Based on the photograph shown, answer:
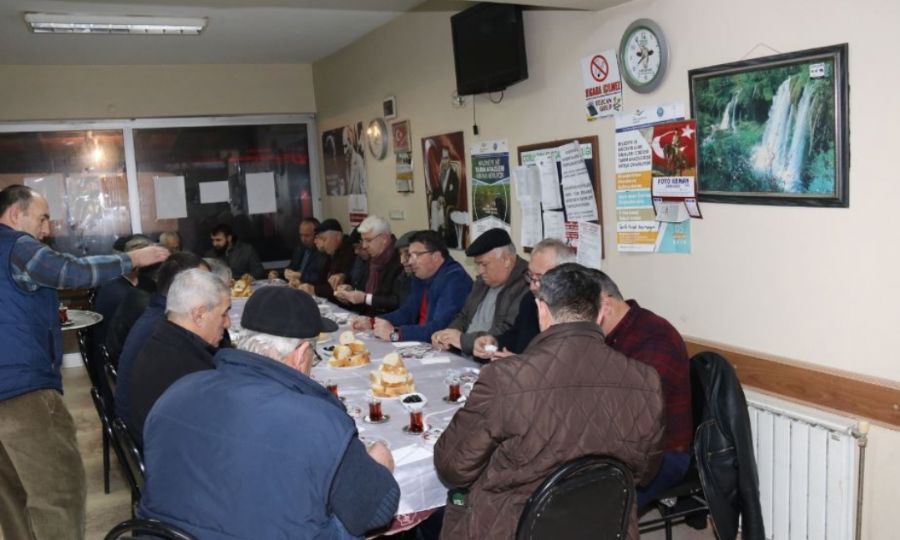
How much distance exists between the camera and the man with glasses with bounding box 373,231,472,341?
13.3 ft

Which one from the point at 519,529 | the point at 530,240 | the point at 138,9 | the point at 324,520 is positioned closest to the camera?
the point at 324,520

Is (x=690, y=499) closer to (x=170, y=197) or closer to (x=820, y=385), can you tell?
(x=820, y=385)

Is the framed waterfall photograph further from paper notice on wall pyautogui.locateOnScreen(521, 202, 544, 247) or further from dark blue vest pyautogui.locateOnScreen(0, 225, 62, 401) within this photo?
dark blue vest pyautogui.locateOnScreen(0, 225, 62, 401)

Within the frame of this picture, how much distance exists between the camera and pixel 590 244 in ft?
12.9

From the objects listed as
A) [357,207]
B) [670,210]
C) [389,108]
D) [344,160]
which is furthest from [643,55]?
[344,160]

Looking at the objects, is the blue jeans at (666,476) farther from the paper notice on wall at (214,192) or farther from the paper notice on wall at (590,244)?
the paper notice on wall at (214,192)

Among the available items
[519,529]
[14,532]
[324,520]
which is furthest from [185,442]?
[14,532]

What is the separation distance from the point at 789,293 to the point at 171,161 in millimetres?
6623

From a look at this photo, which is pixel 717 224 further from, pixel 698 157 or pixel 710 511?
pixel 710 511

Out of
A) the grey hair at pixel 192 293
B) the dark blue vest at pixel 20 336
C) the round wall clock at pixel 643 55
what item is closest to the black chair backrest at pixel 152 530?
the grey hair at pixel 192 293

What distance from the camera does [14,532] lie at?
3.22 meters

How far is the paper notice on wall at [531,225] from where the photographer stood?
4406 mm

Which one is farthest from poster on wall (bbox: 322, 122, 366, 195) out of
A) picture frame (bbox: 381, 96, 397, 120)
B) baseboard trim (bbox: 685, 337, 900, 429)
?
baseboard trim (bbox: 685, 337, 900, 429)

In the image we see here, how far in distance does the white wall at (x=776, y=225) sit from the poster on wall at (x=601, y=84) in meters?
0.06
